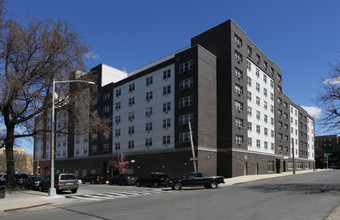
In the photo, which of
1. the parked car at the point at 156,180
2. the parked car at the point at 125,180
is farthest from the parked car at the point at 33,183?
the parked car at the point at 156,180

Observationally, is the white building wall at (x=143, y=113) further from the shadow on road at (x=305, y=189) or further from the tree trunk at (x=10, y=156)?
the tree trunk at (x=10, y=156)

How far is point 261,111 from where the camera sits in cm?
5834

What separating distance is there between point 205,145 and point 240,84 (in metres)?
13.1

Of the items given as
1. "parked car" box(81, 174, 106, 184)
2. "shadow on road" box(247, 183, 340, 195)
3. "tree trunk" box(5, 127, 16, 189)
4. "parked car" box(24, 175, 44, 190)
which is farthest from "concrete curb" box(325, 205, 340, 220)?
"parked car" box(81, 174, 106, 184)

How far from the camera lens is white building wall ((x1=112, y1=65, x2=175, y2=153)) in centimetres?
4984

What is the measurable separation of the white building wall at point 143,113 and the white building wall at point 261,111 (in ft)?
50.1

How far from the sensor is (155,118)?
5147 cm

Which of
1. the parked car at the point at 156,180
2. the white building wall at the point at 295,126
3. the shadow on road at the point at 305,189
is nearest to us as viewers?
the shadow on road at the point at 305,189

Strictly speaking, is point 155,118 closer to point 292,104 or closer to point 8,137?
point 8,137

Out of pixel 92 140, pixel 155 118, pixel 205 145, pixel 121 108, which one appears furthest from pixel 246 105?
pixel 92 140

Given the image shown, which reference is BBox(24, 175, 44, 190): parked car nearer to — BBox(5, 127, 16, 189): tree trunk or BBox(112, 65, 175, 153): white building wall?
BBox(5, 127, 16, 189): tree trunk

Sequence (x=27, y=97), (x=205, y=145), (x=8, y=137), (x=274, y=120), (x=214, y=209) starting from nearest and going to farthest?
(x=214, y=209) → (x=27, y=97) → (x=8, y=137) → (x=205, y=145) → (x=274, y=120)

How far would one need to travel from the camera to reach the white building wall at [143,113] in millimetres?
49844

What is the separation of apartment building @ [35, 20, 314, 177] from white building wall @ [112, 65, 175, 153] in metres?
0.16
